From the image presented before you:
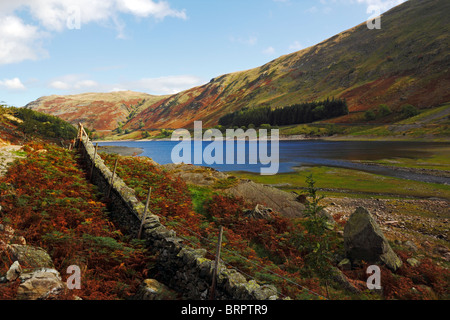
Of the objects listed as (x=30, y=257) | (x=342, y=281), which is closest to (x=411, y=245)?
(x=342, y=281)

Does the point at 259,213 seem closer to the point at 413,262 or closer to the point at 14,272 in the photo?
the point at 413,262

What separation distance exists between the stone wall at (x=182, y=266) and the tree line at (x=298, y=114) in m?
170

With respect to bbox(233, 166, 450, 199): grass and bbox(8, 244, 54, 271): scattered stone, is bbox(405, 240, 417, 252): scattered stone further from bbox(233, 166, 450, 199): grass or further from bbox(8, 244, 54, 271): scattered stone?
bbox(8, 244, 54, 271): scattered stone

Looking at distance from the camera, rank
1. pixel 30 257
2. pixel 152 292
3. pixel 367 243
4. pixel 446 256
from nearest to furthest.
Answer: pixel 30 257 < pixel 152 292 < pixel 367 243 < pixel 446 256

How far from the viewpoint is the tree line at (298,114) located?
16093 centimetres

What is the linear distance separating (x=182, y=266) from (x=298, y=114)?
7015 inches

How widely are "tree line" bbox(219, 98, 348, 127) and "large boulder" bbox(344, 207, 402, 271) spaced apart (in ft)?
535

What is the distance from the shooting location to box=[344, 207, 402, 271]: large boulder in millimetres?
12961

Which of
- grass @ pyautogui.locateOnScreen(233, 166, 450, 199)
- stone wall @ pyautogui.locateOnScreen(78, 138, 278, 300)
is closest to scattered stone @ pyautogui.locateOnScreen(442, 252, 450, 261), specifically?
grass @ pyautogui.locateOnScreen(233, 166, 450, 199)

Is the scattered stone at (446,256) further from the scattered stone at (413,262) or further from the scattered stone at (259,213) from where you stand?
the scattered stone at (259,213)

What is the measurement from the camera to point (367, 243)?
1337cm

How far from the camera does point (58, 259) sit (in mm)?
8508

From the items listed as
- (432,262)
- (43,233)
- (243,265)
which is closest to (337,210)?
(432,262)
